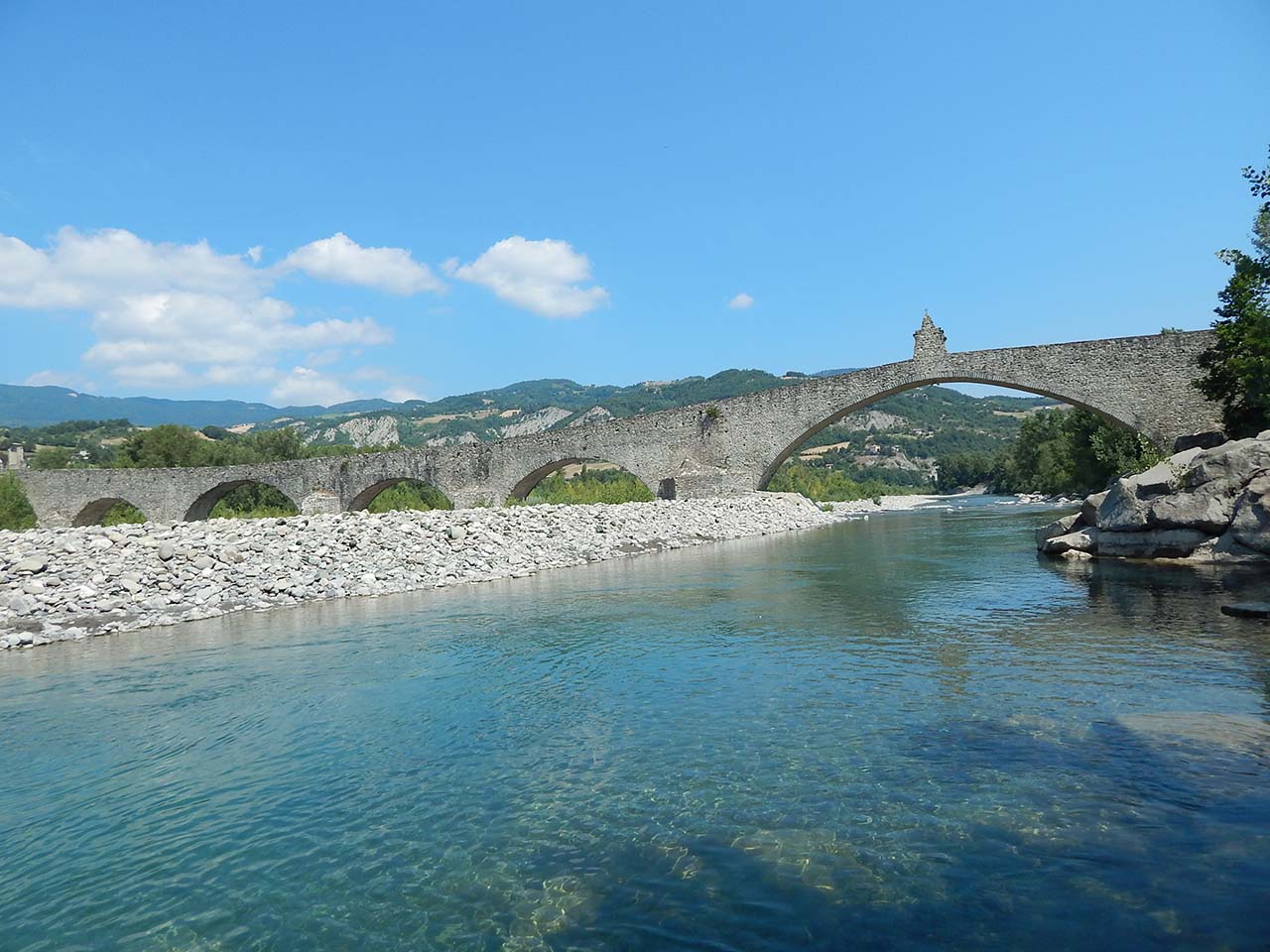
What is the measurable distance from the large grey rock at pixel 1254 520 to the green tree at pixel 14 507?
136ft

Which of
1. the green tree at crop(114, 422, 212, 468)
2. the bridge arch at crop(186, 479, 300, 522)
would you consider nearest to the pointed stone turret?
the bridge arch at crop(186, 479, 300, 522)

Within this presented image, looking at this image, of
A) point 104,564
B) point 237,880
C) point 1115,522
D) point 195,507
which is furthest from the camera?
point 195,507

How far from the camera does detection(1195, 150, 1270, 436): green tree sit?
53.5 feet

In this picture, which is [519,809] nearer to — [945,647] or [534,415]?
[945,647]

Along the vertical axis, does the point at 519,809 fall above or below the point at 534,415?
below

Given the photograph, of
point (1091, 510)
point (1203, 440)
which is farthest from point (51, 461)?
point (1203, 440)

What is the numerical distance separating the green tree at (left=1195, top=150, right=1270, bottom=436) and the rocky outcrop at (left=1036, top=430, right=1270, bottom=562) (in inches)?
157

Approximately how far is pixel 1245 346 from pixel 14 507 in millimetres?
46225

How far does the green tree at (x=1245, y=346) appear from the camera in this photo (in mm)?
16297

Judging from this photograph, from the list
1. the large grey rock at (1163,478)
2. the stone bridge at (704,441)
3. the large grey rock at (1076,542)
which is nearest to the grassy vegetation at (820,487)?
the stone bridge at (704,441)

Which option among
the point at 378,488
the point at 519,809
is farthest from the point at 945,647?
the point at 378,488

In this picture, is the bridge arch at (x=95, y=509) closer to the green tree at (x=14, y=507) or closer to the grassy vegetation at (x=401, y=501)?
the green tree at (x=14, y=507)

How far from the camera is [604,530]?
21125 millimetres

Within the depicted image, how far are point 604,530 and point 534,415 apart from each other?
153919 millimetres
